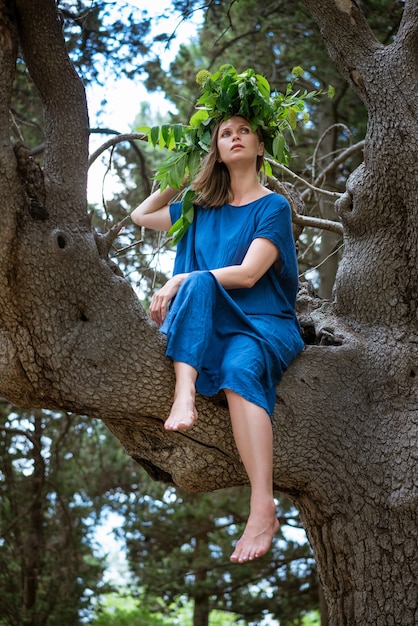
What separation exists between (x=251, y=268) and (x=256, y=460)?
808 millimetres

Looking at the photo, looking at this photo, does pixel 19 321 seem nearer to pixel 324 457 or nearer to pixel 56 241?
pixel 56 241

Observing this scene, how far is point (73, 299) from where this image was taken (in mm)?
3330

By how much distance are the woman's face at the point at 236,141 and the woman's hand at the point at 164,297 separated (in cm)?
67

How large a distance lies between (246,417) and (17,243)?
1.10 m

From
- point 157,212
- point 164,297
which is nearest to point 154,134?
point 157,212

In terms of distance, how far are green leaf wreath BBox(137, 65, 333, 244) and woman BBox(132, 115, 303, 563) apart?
0.06m

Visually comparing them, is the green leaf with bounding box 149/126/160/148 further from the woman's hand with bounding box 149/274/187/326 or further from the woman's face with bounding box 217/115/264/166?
the woman's hand with bounding box 149/274/187/326

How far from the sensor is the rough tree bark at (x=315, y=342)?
3273 mm

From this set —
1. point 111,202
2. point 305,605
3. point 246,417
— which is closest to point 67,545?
point 305,605

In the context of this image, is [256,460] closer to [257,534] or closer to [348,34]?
[257,534]

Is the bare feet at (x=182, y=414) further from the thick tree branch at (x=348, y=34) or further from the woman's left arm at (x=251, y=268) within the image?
the thick tree branch at (x=348, y=34)

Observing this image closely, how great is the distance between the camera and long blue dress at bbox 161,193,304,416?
3.28 metres

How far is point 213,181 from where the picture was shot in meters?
3.92

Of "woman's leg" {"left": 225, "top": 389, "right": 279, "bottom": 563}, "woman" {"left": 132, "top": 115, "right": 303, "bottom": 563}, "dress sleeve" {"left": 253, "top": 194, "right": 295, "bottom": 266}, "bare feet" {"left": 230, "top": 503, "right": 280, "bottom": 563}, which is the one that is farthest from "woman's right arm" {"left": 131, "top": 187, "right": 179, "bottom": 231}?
"bare feet" {"left": 230, "top": 503, "right": 280, "bottom": 563}
